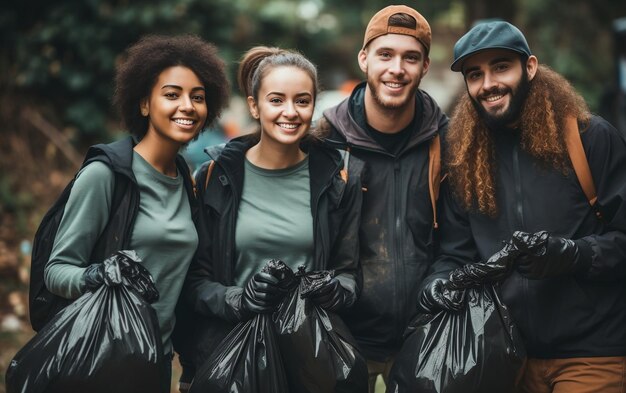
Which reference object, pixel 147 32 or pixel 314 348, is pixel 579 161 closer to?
pixel 314 348

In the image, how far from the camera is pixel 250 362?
134 inches

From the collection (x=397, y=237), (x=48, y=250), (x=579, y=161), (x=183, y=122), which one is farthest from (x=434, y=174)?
(x=48, y=250)

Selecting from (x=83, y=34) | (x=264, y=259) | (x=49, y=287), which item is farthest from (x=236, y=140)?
(x=83, y=34)

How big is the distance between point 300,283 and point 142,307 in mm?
724

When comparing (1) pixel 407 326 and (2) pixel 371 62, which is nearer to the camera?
(1) pixel 407 326

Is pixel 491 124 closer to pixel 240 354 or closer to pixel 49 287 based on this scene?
pixel 240 354

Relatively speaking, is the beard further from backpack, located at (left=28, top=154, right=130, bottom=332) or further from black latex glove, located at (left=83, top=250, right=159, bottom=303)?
black latex glove, located at (left=83, top=250, right=159, bottom=303)

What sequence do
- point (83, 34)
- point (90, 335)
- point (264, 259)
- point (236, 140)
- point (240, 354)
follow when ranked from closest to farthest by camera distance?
point (90, 335) < point (240, 354) < point (264, 259) < point (236, 140) < point (83, 34)

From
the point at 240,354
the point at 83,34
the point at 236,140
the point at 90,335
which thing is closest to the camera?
the point at 90,335

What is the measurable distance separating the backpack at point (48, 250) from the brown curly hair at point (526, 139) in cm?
167

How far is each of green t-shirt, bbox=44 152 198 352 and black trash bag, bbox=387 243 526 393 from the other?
118cm

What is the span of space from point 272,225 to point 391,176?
28.2 inches

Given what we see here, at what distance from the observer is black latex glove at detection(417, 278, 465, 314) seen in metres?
3.47

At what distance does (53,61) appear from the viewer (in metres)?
10.2
